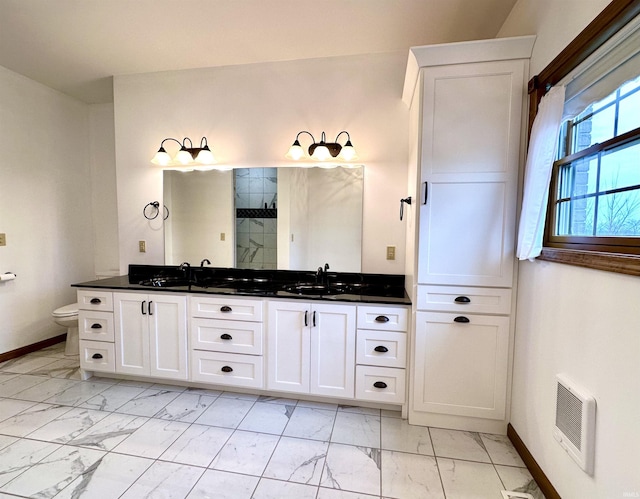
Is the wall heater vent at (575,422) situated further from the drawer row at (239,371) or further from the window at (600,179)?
the drawer row at (239,371)

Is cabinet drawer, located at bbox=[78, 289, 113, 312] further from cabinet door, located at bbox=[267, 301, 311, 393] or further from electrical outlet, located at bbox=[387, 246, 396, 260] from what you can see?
electrical outlet, located at bbox=[387, 246, 396, 260]

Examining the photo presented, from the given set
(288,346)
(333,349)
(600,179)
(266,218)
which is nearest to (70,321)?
(266,218)

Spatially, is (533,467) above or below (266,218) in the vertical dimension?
below

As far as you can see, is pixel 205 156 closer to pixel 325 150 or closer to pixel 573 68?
pixel 325 150

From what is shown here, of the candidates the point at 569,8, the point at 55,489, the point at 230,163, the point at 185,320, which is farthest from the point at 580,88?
the point at 55,489

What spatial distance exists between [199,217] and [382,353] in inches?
82.1

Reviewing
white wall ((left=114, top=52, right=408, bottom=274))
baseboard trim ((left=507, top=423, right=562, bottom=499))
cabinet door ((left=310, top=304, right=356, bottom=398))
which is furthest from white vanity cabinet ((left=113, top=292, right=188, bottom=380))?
baseboard trim ((left=507, top=423, right=562, bottom=499))

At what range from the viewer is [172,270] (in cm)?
293

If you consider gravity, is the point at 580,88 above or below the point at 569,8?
below

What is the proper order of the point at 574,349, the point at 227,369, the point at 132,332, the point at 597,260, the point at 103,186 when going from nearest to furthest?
the point at 597,260 < the point at 574,349 < the point at 227,369 < the point at 132,332 < the point at 103,186

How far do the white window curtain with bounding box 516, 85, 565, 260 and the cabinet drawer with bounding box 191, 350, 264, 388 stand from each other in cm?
191

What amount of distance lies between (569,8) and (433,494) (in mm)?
2389

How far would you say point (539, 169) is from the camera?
4.99 ft

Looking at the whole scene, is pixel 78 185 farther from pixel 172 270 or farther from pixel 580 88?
pixel 580 88
